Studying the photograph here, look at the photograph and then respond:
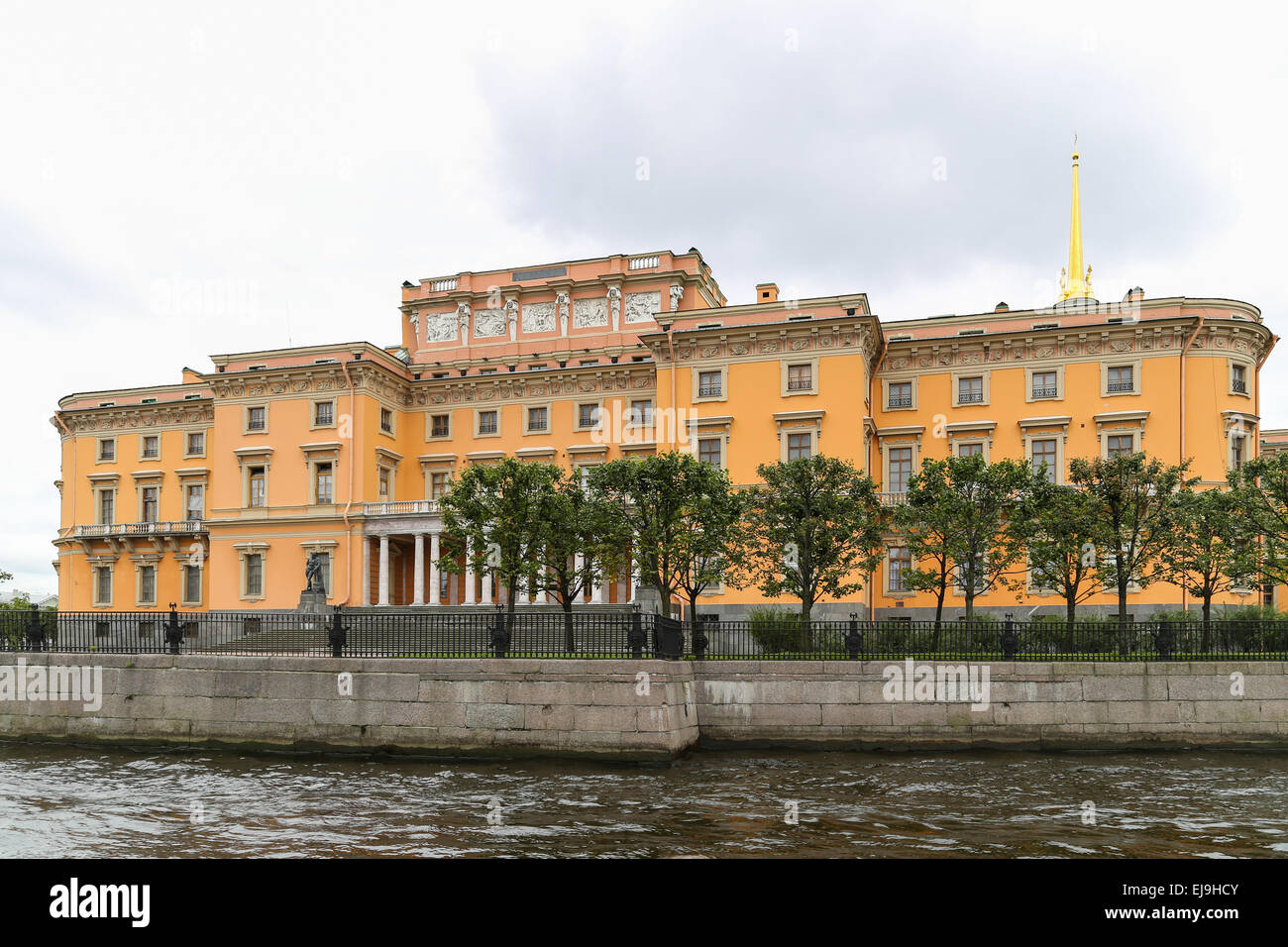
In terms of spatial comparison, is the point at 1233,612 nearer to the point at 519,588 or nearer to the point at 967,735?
the point at 967,735

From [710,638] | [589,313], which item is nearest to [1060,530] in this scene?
[710,638]

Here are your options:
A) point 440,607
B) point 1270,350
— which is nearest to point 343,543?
point 440,607

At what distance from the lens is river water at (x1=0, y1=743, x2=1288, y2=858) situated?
11.9 meters

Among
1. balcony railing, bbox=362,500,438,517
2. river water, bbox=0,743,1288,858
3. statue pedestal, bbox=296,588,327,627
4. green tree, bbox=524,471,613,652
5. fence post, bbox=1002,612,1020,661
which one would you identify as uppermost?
balcony railing, bbox=362,500,438,517

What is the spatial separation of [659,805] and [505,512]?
61.8 feet

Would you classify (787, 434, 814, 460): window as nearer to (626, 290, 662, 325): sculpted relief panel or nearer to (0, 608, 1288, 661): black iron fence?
(626, 290, 662, 325): sculpted relief panel

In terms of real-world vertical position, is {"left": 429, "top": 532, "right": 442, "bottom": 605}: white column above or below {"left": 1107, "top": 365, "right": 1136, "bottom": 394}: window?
below

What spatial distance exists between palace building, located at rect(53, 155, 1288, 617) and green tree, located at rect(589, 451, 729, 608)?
7436 millimetres

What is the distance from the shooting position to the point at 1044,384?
3978 centimetres

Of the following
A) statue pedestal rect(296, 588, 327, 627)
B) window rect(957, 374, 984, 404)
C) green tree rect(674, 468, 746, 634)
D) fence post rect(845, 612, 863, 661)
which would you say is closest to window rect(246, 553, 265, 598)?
statue pedestal rect(296, 588, 327, 627)

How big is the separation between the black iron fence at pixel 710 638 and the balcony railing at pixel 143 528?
85.0ft

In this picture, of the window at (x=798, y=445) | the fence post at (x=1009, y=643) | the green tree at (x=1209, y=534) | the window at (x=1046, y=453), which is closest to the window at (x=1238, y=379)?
the window at (x=1046, y=453)

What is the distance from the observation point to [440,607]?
1630 inches

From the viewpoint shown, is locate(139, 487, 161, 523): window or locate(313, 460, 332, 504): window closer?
locate(313, 460, 332, 504): window
